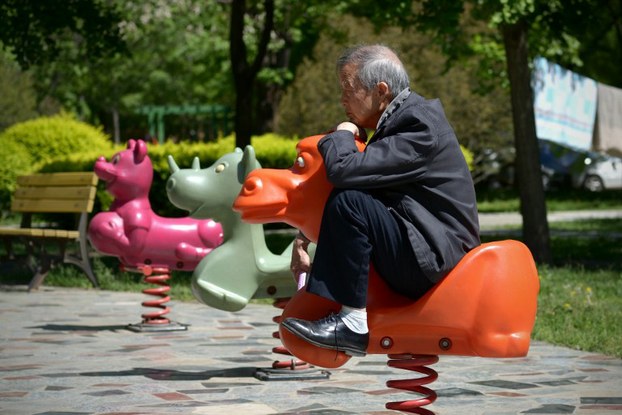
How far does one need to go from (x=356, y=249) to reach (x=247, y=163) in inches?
113

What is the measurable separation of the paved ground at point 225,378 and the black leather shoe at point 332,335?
1838 mm

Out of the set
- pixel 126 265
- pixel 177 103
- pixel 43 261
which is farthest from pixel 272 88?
pixel 126 265

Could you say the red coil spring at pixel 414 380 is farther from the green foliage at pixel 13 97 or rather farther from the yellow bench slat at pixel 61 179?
the green foliage at pixel 13 97

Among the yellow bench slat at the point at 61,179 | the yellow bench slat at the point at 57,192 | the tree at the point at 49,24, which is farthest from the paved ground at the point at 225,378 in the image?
the tree at the point at 49,24

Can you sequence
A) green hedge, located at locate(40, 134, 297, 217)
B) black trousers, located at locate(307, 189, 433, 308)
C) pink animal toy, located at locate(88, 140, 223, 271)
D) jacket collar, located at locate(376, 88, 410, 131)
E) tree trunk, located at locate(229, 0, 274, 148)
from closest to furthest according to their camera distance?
1. black trousers, located at locate(307, 189, 433, 308)
2. jacket collar, located at locate(376, 88, 410, 131)
3. pink animal toy, located at locate(88, 140, 223, 271)
4. tree trunk, located at locate(229, 0, 274, 148)
5. green hedge, located at locate(40, 134, 297, 217)

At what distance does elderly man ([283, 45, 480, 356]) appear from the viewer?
3.99 m

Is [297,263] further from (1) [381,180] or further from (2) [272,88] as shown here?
(2) [272,88]

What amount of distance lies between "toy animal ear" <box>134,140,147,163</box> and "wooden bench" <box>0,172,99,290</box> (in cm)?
295

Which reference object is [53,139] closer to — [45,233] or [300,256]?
[45,233]

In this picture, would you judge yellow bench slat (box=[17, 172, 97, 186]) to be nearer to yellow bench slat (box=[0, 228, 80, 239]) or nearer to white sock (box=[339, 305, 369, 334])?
yellow bench slat (box=[0, 228, 80, 239])

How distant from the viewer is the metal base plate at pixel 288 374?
6898 millimetres

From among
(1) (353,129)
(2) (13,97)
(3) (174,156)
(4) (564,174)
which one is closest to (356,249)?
(1) (353,129)

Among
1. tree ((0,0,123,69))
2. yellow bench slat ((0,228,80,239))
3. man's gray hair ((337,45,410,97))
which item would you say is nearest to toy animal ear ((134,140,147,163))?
yellow bench slat ((0,228,80,239))

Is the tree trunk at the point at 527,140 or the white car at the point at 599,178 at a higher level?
the tree trunk at the point at 527,140
